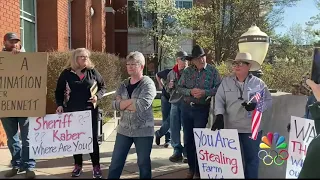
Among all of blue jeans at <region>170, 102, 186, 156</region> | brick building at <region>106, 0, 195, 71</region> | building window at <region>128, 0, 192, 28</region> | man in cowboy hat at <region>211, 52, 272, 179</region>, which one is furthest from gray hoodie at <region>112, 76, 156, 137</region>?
brick building at <region>106, 0, 195, 71</region>

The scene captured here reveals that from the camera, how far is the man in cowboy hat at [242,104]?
15.0 feet

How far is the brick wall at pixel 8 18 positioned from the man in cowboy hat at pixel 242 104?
4662 mm

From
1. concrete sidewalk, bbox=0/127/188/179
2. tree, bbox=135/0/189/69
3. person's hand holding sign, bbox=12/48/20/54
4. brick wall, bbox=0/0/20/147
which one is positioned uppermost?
tree, bbox=135/0/189/69

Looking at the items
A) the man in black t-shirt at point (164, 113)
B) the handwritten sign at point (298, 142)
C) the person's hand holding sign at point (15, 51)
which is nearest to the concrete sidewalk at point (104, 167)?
the man in black t-shirt at point (164, 113)

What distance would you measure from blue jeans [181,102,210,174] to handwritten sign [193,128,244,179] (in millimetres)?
723

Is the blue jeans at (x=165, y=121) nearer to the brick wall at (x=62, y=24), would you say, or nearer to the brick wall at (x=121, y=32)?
the brick wall at (x=62, y=24)

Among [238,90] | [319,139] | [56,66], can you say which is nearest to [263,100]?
[238,90]

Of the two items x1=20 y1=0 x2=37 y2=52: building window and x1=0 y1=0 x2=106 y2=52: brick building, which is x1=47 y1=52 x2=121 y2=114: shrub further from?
x1=20 y1=0 x2=37 y2=52: building window

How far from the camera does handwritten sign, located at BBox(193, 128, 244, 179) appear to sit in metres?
4.29

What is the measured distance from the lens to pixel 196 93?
5.19m

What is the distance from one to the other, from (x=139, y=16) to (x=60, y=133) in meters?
30.1

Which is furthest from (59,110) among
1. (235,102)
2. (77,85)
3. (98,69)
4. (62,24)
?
(62,24)

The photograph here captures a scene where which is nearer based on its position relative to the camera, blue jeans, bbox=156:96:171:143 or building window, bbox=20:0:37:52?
blue jeans, bbox=156:96:171:143

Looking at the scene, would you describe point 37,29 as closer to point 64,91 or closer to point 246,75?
point 64,91
